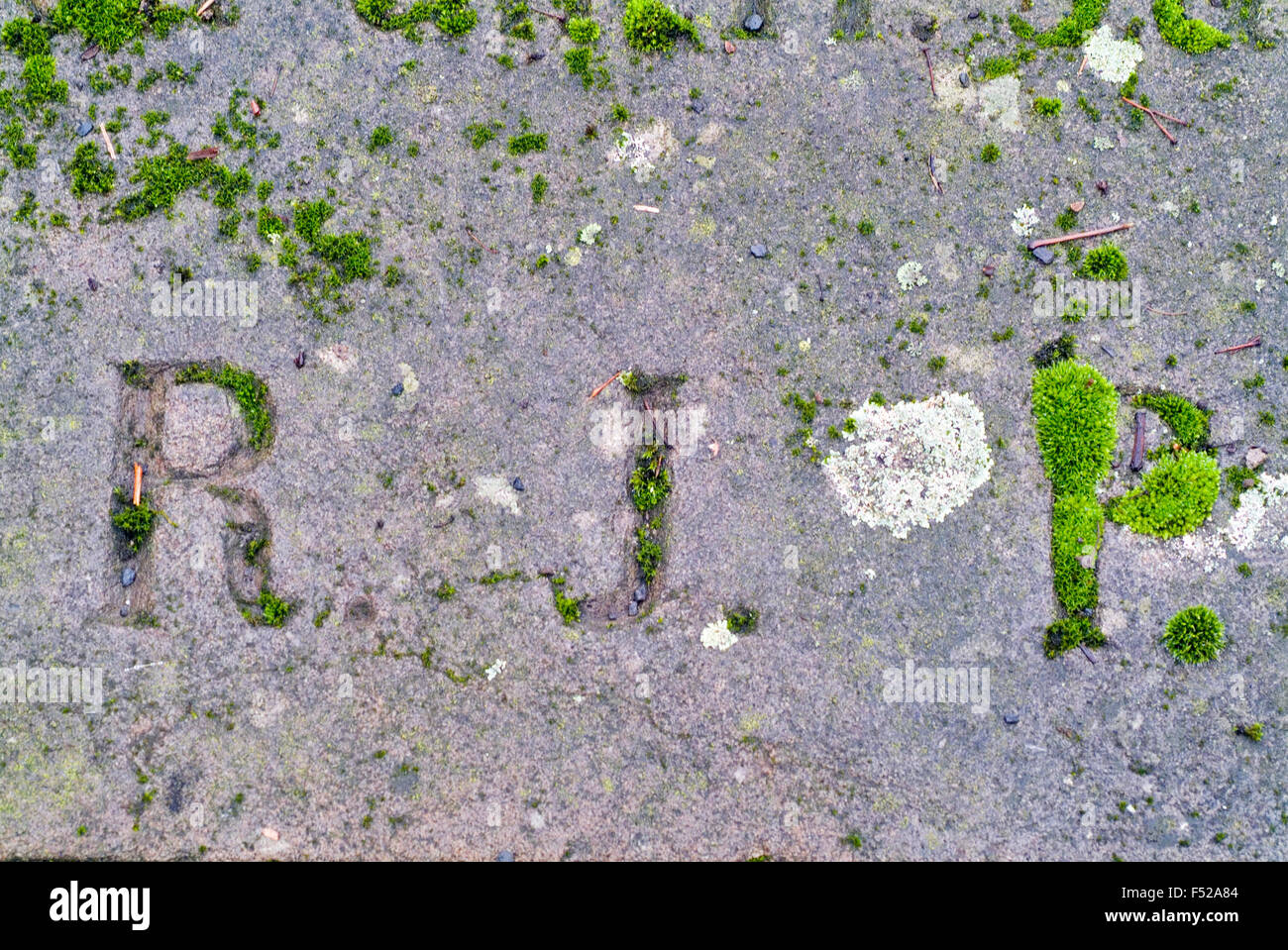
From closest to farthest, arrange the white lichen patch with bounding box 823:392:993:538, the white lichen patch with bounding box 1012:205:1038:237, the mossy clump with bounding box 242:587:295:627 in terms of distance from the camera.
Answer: the mossy clump with bounding box 242:587:295:627 < the white lichen patch with bounding box 823:392:993:538 < the white lichen patch with bounding box 1012:205:1038:237

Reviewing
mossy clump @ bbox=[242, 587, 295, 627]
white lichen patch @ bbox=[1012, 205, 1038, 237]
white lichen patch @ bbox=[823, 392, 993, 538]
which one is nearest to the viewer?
mossy clump @ bbox=[242, 587, 295, 627]

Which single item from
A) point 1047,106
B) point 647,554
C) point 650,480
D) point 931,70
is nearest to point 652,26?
point 931,70

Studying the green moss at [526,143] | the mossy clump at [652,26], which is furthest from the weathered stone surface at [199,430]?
the mossy clump at [652,26]

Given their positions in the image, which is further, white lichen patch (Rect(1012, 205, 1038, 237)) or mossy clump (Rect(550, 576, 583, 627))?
white lichen patch (Rect(1012, 205, 1038, 237))

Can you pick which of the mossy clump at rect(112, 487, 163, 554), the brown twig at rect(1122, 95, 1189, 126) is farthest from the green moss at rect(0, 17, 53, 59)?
the brown twig at rect(1122, 95, 1189, 126)

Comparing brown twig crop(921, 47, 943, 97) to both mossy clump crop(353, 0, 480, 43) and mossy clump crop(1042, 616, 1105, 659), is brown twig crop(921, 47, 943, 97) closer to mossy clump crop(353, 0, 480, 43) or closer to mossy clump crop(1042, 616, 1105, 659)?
mossy clump crop(353, 0, 480, 43)

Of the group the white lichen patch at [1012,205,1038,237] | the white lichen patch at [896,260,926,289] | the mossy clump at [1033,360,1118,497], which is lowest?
the mossy clump at [1033,360,1118,497]

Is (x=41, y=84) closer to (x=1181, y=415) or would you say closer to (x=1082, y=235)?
(x=1082, y=235)
